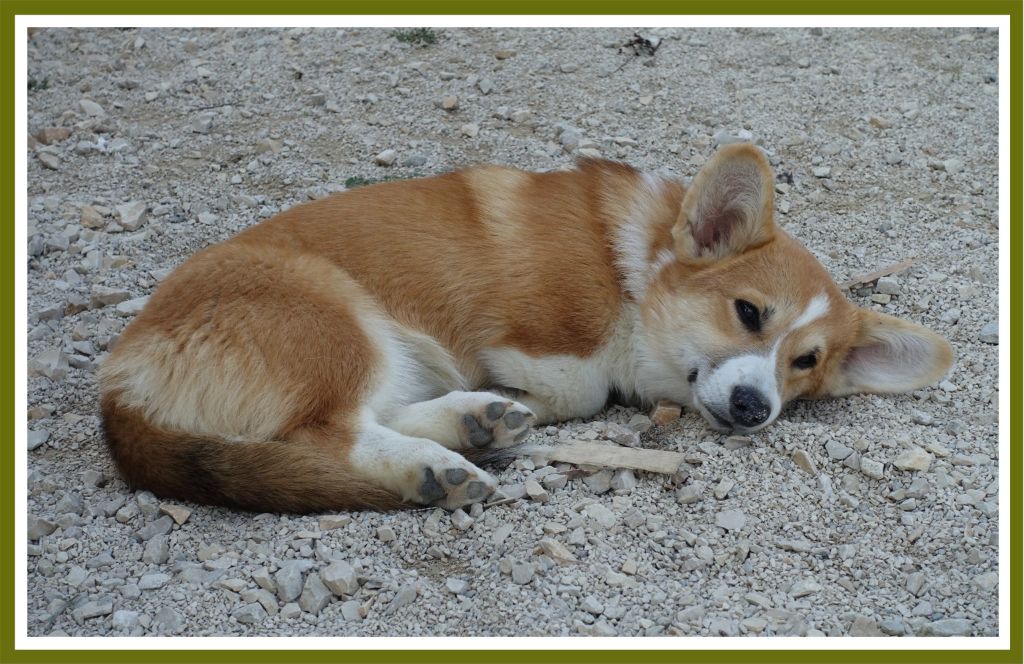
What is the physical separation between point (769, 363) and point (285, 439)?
214cm

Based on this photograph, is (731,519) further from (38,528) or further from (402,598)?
(38,528)

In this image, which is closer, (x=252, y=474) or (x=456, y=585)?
(x=456, y=585)

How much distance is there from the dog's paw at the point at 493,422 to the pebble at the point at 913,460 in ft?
5.19

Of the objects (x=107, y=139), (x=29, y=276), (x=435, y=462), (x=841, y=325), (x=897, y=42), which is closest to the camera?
(x=435, y=462)

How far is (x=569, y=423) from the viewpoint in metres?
4.83

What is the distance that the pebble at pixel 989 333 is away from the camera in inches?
211

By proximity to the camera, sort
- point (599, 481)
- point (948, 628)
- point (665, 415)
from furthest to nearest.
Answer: point (665, 415) < point (599, 481) < point (948, 628)

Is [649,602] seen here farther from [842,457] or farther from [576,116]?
[576,116]

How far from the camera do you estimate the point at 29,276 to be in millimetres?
5855

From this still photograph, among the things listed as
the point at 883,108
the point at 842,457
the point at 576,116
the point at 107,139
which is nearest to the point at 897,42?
the point at 883,108

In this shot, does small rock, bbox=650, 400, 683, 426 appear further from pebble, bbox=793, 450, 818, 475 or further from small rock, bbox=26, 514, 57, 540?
small rock, bbox=26, 514, 57, 540

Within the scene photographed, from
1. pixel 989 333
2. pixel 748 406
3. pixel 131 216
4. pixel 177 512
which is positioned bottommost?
pixel 177 512

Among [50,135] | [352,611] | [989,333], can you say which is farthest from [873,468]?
[50,135]

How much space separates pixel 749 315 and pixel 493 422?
1.29 meters
